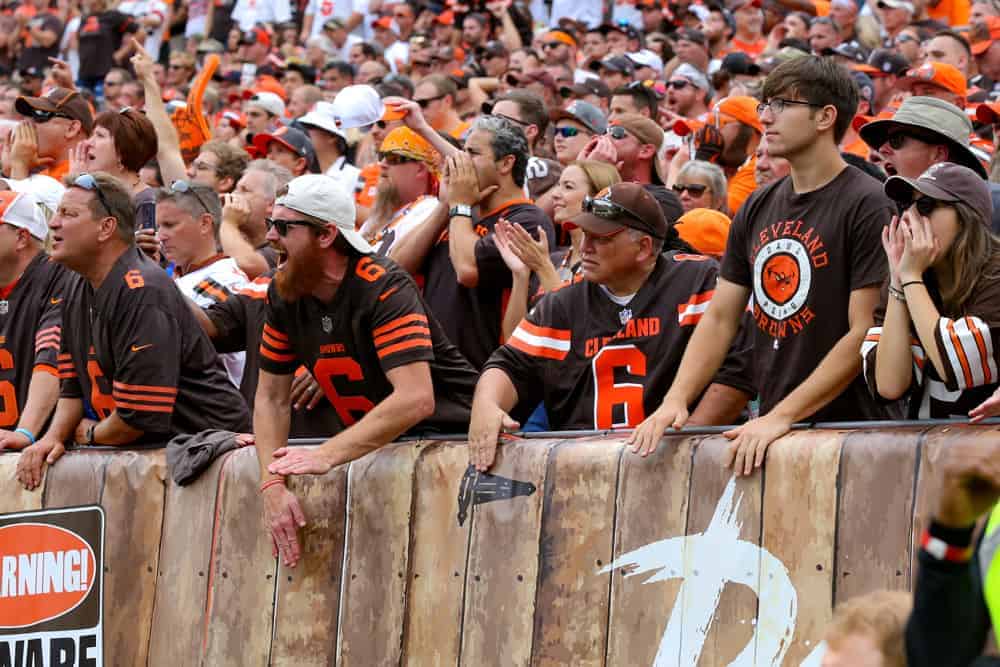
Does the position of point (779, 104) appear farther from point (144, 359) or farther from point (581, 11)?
point (581, 11)

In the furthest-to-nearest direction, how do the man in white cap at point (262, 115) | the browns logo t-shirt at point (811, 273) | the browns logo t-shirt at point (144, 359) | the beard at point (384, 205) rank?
the man in white cap at point (262, 115) → the beard at point (384, 205) → the browns logo t-shirt at point (144, 359) → the browns logo t-shirt at point (811, 273)

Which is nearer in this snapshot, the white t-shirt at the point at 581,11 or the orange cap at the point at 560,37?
the orange cap at the point at 560,37

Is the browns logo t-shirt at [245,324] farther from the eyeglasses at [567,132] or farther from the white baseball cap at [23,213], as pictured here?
the eyeglasses at [567,132]

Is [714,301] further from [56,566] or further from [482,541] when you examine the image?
[56,566]

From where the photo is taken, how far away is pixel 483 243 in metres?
7.41

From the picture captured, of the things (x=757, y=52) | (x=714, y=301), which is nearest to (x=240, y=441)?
(x=714, y=301)

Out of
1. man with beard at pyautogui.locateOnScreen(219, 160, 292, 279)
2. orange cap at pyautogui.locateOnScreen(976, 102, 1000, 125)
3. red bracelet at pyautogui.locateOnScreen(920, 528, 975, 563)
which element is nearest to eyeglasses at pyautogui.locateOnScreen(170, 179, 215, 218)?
man with beard at pyautogui.locateOnScreen(219, 160, 292, 279)

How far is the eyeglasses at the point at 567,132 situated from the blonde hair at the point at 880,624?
719 centimetres

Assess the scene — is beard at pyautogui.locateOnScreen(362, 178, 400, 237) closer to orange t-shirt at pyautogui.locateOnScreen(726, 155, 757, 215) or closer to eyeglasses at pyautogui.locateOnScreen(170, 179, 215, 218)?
eyeglasses at pyautogui.locateOnScreen(170, 179, 215, 218)

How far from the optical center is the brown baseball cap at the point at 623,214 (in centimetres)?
620

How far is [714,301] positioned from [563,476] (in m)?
0.82

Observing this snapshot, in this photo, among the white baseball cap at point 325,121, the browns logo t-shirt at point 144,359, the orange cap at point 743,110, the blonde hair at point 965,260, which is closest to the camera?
the blonde hair at point 965,260

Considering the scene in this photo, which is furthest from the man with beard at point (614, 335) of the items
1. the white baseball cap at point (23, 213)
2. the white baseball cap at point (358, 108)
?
the white baseball cap at point (358, 108)

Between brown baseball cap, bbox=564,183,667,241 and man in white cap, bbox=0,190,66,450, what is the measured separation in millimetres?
2876
